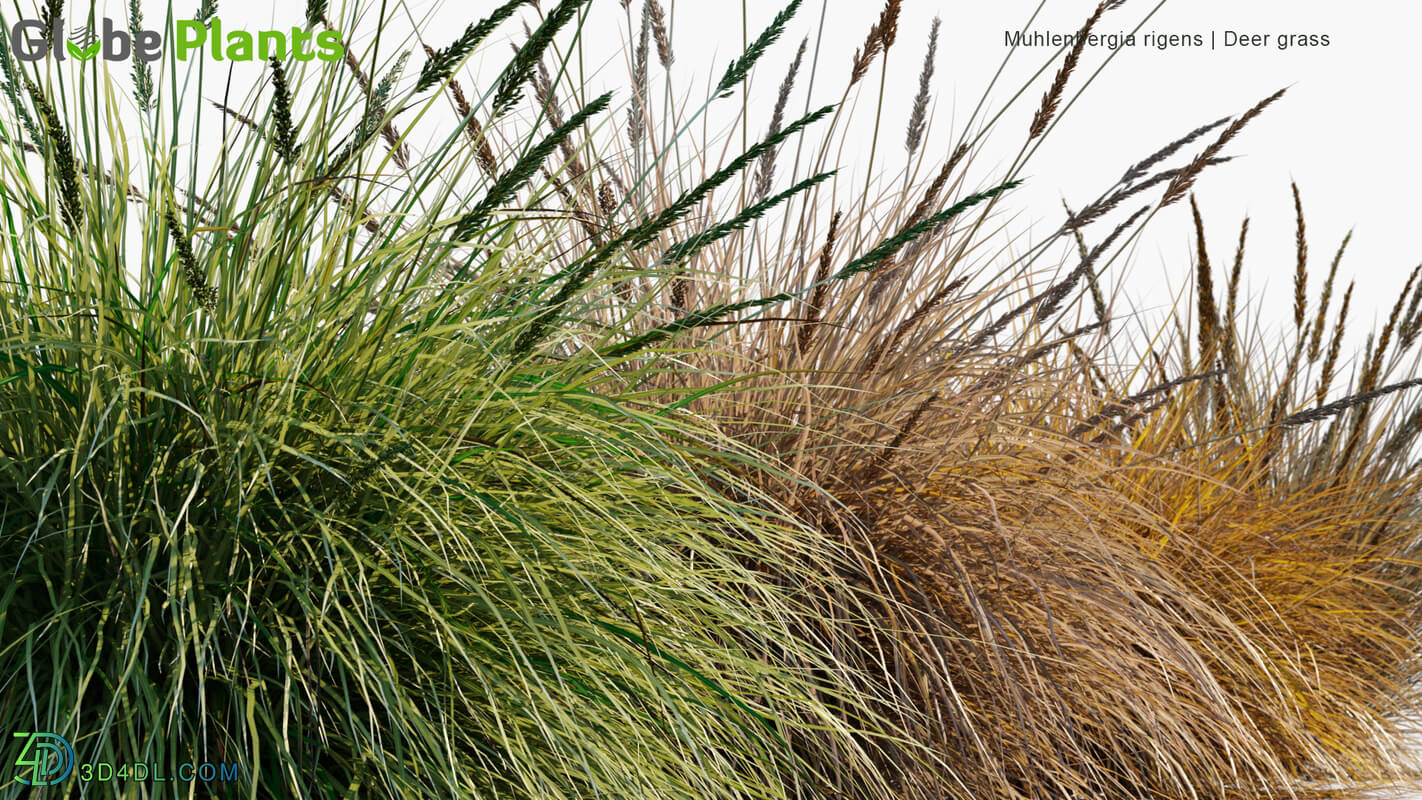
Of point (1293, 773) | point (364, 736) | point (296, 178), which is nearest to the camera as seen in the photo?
point (364, 736)

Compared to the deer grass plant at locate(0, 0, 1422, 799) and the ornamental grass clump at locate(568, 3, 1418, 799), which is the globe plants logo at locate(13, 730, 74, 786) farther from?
the ornamental grass clump at locate(568, 3, 1418, 799)

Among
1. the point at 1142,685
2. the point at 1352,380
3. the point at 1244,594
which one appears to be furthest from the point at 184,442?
the point at 1352,380

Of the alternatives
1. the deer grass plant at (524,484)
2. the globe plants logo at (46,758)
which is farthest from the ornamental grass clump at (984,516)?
the globe plants logo at (46,758)

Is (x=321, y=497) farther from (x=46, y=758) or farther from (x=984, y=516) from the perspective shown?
(x=984, y=516)

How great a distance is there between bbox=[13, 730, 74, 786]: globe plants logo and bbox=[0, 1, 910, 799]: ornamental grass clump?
0.02 meters

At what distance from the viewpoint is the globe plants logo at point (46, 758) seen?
1.10 m

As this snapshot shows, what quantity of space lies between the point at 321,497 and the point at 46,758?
1.18 ft

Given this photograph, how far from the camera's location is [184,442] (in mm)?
1290

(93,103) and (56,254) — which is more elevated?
(93,103)

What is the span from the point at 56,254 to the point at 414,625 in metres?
0.62

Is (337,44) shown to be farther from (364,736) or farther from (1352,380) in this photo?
(1352,380)

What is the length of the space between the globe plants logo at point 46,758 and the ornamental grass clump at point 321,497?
17mm

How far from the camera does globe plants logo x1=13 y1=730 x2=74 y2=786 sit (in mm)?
1096

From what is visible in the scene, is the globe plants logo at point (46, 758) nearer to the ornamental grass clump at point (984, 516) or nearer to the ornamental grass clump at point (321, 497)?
the ornamental grass clump at point (321, 497)
